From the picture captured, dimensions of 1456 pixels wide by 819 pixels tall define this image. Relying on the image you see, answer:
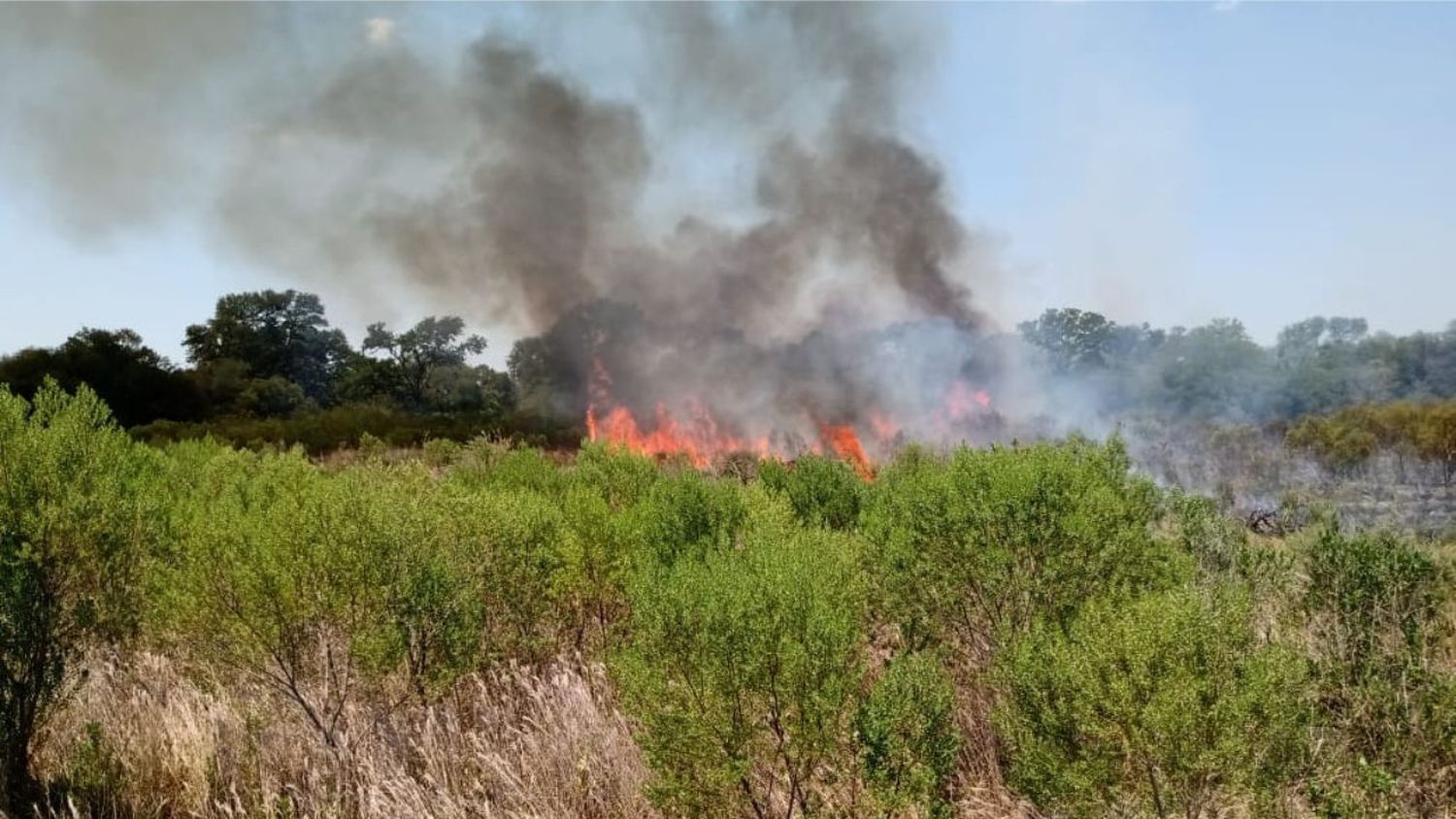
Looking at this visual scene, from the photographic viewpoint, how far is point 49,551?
4.91 metres

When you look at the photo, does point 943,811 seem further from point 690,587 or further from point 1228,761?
point 690,587

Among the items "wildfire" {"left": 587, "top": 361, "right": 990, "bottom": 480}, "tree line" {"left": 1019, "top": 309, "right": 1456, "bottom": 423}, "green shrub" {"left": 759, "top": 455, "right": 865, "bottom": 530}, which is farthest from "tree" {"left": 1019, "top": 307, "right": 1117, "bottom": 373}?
"green shrub" {"left": 759, "top": 455, "right": 865, "bottom": 530}

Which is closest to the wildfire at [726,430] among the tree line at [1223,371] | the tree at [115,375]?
the tree line at [1223,371]

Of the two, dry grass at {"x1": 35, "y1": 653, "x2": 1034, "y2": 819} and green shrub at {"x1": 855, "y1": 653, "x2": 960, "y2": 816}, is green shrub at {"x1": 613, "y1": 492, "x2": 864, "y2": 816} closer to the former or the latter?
green shrub at {"x1": 855, "y1": 653, "x2": 960, "y2": 816}

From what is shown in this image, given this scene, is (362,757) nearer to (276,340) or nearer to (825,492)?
(825,492)

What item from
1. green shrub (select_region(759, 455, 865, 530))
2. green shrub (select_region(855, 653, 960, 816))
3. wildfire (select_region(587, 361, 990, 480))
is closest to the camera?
green shrub (select_region(855, 653, 960, 816))

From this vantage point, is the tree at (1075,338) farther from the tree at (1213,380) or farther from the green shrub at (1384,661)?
the green shrub at (1384,661)

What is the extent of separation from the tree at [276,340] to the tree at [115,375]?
13726 millimetres

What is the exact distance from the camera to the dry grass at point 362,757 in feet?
13.4

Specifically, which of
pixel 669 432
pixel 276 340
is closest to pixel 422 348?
pixel 276 340

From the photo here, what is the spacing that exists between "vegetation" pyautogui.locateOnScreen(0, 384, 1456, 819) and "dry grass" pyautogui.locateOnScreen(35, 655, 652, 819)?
2 cm

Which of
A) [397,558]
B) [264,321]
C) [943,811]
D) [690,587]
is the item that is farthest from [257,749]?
[264,321]

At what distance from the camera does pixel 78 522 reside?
16.3ft

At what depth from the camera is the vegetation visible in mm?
3359
